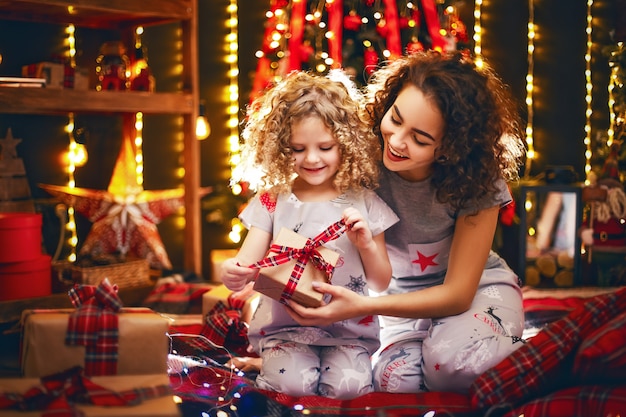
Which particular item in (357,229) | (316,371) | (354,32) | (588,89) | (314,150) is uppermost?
(354,32)

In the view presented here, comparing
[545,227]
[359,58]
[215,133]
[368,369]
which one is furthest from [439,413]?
[215,133]

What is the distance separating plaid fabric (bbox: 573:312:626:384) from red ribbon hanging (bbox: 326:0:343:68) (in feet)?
5.96

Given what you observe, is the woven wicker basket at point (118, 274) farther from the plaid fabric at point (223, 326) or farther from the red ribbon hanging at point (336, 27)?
the red ribbon hanging at point (336, 27)

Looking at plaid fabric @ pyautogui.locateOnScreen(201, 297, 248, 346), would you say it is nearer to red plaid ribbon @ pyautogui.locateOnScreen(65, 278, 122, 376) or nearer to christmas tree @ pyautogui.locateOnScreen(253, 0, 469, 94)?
red plaid ribbon @ pyautogui.locateOnScreen(65, 278, 122, 376)

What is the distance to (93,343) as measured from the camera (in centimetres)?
156

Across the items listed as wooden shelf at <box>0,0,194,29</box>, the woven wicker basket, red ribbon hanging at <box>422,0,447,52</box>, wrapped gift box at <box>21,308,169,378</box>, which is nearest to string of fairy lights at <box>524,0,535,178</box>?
red ribbon hanging at <box>422,0,447,52</box>

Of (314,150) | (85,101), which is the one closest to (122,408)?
(314,150)

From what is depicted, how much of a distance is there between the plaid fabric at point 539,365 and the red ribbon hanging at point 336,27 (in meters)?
1.73

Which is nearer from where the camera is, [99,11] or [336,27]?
[99,11]

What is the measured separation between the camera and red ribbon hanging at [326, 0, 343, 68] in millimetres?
3139

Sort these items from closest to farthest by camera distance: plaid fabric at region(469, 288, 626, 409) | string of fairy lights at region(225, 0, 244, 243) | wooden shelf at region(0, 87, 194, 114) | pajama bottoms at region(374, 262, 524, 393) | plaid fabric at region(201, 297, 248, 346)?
plaid fabric at region(469, 288, 626, 409) → pajama bottoms at region(374, 262, 524, 393) → plaid fabric at region(201, 297, 248, 346) → wooden shelf at region(0, 87, 194, 114) → string of fairy lights at region(225, 0, 244, 243)

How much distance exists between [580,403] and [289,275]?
696mm

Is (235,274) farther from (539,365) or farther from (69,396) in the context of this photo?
(539,365)

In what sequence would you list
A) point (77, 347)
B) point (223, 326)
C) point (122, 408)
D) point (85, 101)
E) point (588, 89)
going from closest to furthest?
point (122, 408), point (77, 347), point (223, 326), point (85, 101), point (588, 89)
